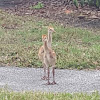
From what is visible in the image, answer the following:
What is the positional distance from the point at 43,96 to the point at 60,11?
34.6 ft

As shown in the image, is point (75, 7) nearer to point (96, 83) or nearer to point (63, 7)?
point (63, 7)

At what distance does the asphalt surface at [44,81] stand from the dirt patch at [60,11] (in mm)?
5899

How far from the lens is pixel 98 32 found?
46.6 ft

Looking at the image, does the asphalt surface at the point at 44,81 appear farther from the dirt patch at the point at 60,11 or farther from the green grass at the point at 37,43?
the dirt patch at the point at 60,11

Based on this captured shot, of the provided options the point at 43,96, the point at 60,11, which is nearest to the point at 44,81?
the point at 43,96

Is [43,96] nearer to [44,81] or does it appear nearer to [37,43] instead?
[44,81]

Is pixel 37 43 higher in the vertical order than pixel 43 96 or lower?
lower

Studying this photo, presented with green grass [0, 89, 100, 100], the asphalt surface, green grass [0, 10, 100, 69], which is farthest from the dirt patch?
green grass [0, 89, 100, 100]

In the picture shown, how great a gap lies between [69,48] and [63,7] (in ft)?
22.5

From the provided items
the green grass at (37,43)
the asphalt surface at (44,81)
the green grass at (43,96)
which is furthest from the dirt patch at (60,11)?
the green grass at (43,96)

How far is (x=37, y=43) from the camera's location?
12.2 m

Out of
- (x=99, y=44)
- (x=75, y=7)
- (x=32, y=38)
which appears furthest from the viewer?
(x=75, y=7)

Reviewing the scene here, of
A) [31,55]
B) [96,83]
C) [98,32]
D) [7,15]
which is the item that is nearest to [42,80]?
[96,83]

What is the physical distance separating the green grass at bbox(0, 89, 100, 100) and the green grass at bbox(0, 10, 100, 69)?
262cm
